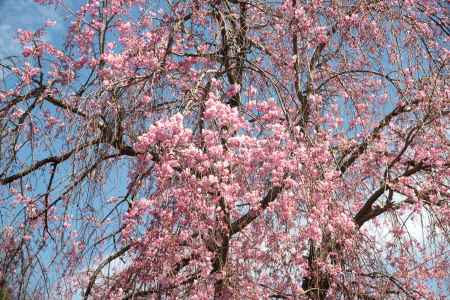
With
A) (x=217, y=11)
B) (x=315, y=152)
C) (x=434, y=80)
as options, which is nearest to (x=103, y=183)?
(x=315, y=152)

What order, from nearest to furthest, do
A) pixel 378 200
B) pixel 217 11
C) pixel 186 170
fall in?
pixel 186 170 → pixel 217 11 → pixel 378 200

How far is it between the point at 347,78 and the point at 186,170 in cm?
319

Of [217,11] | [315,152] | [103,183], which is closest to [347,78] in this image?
[217,11]

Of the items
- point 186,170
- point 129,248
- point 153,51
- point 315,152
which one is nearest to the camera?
point 186,170

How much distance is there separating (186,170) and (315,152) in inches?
37.5

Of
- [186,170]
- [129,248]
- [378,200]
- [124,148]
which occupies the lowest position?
[129,248]

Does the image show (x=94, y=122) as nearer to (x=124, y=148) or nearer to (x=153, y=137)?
(x=153, y=137)

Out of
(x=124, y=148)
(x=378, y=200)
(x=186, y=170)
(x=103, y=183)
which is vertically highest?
(x=378, y=200)

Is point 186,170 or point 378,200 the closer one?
point 186,170

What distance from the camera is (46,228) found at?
4.17 metres

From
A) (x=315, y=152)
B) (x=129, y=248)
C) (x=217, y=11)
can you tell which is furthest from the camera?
(x=217, y=11)

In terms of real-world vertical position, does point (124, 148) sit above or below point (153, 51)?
below

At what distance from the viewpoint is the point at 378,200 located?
17.4 feet

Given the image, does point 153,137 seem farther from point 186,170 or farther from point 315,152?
point 315,152
